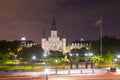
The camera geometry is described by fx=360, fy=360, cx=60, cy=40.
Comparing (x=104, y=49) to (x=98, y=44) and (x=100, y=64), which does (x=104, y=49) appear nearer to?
(x=98, y=44)

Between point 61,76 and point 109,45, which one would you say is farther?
point 109,45

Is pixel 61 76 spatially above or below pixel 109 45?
below

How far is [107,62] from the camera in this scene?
80875 millimetres

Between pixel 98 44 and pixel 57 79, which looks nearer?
pixel 57 79

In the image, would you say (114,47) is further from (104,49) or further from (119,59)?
(119,59)

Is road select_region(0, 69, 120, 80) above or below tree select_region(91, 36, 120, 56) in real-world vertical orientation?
below

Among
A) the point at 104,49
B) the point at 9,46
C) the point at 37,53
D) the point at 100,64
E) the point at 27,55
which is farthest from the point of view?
the point at 37,53

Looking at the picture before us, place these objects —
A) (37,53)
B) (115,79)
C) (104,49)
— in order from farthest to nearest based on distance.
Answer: (37,53) → (104,49) → (115,79)

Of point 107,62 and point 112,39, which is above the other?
point 112,39

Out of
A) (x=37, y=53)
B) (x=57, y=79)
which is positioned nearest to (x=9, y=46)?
(x=37, y=53)

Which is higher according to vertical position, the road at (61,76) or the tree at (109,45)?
the tree at (109,45)

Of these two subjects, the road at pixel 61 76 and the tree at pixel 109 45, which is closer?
the road at pixel 61 76

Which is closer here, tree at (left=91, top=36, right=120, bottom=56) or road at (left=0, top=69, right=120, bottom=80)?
road at (left=0, top=69, right=120, bottom=80)

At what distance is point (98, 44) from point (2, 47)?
31.5 m
